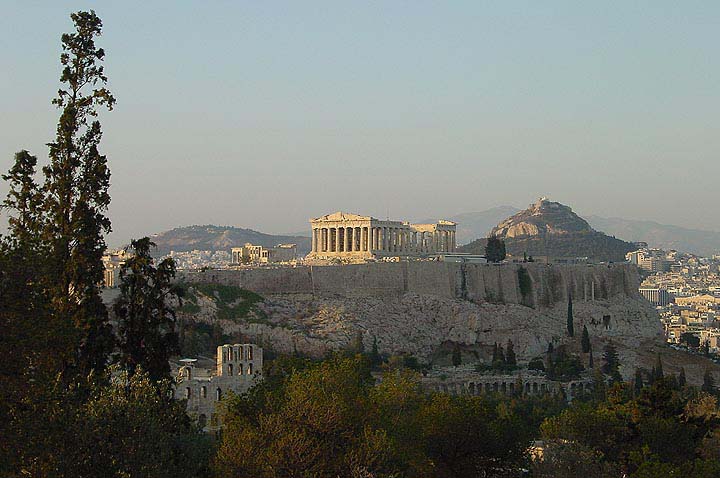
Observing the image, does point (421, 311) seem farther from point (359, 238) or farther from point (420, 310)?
point (359, 238)

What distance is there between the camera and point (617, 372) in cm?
6269

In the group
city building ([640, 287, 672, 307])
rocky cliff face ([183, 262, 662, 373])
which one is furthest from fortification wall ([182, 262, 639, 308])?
city building ([640, 287, 672, 307])

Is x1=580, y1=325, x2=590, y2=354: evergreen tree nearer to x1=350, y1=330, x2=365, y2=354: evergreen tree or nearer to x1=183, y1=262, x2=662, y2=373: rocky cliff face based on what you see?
x1=183, y1=262, x2=662, y2=373: rocky cliff face

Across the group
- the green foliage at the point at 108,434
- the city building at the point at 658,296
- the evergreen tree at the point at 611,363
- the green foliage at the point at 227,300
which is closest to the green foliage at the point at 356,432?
the green foliage at the point at 108,434

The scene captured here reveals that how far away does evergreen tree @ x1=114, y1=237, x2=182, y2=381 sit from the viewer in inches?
1037

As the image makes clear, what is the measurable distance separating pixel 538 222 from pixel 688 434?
149721 millimetres

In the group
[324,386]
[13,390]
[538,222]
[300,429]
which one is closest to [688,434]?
[324,386]

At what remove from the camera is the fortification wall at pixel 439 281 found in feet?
230

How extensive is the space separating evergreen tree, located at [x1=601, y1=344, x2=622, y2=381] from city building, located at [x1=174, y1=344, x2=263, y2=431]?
2626 cm

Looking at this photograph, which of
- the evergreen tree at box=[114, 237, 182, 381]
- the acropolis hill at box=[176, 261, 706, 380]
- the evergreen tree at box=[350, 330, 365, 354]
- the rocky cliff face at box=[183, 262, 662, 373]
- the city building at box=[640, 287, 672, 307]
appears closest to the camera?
the evergreen tree at box=[114, 237, 182, 381]

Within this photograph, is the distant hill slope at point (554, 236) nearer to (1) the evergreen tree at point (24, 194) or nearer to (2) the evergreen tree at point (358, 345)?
(2) the evergreen tree at point (358, 345)

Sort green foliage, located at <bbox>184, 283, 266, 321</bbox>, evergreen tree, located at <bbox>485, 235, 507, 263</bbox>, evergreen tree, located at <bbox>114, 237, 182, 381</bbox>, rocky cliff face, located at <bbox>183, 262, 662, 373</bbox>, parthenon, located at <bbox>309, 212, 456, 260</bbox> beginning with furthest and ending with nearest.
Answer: evergreen tree, located at <bbox>485, 235, 507, 263</bbox> < parthenon, located at <bbox>309, 212, 456, 260</bbox> < rocky cliff face, located at <bbox>183, 262, 662, 373</bbox> < green foliage, located at <bbox>184, 283, 266, 321</bbox> < evergreen tree, located at <bbox>114, 237, 182, 381</bbox>

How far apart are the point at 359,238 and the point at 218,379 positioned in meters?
42.5

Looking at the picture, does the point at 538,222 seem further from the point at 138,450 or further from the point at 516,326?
the point at 138,450
